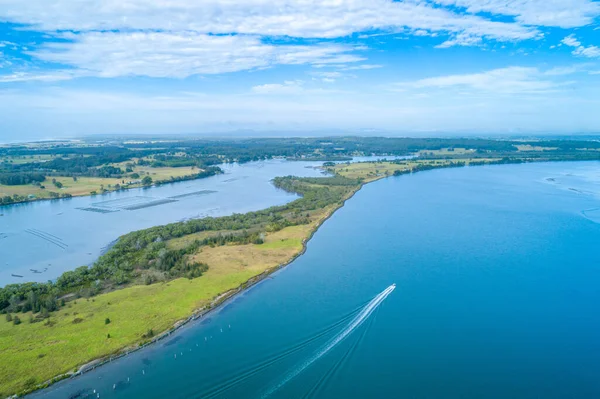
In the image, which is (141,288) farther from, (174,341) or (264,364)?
(264,364)

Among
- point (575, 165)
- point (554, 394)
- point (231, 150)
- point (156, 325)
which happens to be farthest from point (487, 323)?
point (231, 150)

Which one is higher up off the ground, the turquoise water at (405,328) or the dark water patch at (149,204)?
the dark water patch at (149,204)

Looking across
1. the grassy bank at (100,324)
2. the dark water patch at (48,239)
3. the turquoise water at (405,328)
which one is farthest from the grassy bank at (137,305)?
the dark water patch at (48,239)

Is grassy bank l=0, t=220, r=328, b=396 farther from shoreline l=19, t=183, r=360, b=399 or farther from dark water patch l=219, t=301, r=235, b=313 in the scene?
dark water patch l=219, t=301, r=235, b=313

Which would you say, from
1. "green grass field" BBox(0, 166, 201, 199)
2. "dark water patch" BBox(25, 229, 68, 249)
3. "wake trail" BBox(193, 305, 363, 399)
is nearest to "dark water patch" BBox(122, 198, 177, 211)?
"dark water patch" BBox(25, 229, 68, 249)

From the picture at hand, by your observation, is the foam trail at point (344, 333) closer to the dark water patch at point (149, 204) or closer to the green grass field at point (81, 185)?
the dark water patch at point (149, 204)

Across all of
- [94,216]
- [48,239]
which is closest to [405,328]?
[48,239]

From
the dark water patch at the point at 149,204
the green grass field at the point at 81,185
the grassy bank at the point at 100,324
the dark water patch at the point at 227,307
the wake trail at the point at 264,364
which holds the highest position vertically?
the green grass field at the point at 81,185
